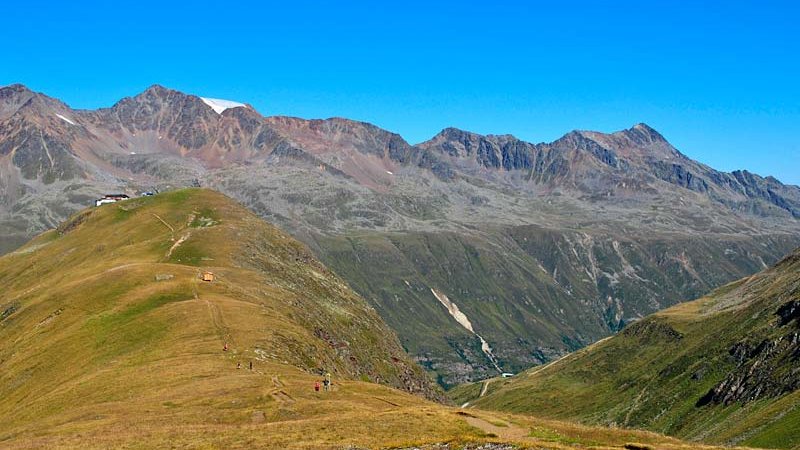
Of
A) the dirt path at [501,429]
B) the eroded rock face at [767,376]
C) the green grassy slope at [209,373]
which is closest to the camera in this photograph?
the dirt path at [501,429]

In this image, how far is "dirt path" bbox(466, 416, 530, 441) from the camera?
67.5m

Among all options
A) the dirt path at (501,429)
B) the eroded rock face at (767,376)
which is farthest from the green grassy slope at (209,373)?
the eroded rock face at (767,376)

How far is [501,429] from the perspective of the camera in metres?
71.3

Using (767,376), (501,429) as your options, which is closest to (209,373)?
(501,429)

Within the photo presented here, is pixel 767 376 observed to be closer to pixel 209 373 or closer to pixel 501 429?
pixel 501 429

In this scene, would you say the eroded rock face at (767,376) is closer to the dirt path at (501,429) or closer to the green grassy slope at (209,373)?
the green grassy slope at (209,373)

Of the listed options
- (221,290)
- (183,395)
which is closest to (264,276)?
(221,290)

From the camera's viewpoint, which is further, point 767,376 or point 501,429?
point 767,376

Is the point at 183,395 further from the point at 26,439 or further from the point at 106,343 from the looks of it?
the point at 106,343

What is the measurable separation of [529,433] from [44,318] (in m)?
115

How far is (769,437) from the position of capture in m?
125

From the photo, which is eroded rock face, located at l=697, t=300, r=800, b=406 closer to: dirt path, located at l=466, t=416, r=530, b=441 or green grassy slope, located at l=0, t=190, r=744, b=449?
green grassy slope, located at l=0, t=190, r=744, b=449

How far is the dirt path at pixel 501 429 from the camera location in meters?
67.5

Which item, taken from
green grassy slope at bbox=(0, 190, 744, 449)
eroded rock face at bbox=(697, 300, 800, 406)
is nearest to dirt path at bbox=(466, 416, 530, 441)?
green grassy slope at bbox=(0, 190, 744, 449)
